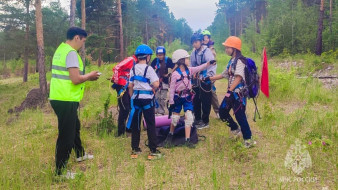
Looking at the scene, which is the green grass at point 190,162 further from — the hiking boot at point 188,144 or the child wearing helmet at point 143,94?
the child wearing helmet at point 143,94

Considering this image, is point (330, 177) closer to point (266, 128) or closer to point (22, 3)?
point (266, 128)

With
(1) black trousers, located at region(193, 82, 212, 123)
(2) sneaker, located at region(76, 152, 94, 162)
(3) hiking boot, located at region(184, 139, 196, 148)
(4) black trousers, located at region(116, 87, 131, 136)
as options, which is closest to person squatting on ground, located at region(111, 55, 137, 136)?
(4) black trousers, located at region(116, 87, 131, 136)

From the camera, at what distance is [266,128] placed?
5961 mm

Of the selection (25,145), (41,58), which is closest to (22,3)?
(41,58)

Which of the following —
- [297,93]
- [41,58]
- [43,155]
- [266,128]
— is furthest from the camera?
[41,58]

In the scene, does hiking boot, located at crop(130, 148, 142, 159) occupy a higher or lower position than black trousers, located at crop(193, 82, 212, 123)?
lower

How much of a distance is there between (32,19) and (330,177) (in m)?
27.5

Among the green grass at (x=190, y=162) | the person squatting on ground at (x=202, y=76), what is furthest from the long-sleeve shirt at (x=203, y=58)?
the green grass at (x=190, y=162)

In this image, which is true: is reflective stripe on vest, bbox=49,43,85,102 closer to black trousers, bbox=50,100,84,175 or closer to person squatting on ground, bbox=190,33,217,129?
black trousers, bbox=50,100,84,175

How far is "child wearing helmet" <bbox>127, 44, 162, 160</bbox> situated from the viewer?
4.57 metres

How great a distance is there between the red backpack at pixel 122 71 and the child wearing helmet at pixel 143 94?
0.97 metres

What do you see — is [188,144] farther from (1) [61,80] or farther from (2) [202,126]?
(1) [61,80]

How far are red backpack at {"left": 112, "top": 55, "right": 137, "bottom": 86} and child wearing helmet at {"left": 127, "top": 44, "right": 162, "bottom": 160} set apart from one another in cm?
97

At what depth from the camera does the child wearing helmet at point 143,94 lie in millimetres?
4566
